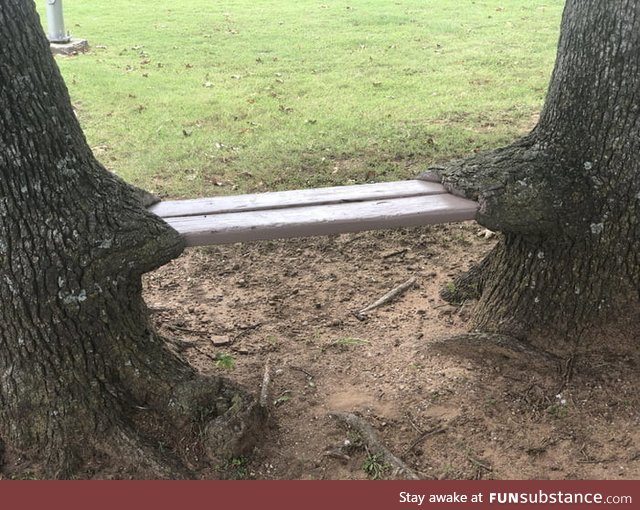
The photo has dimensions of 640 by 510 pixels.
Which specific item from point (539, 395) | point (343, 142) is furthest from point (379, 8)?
point (539, 395)

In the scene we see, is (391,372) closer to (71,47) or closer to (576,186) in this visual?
(576,186)

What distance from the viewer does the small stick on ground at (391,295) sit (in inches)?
152

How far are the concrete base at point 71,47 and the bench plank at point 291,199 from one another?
651 cm

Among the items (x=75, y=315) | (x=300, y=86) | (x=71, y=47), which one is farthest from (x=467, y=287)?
(x=71, y=47)

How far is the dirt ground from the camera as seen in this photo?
279cm

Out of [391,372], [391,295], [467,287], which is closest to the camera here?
[391,372]

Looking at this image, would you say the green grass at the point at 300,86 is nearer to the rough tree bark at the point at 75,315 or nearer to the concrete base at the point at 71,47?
the concrete base at the point at 71,47

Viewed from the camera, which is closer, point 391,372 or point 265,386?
point 265,386

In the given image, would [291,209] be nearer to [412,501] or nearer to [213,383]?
[213,383]

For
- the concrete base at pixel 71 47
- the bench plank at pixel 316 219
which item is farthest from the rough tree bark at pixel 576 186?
the concrete base at pixel 71 47

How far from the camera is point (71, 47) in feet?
29.4

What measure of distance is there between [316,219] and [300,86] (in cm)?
481

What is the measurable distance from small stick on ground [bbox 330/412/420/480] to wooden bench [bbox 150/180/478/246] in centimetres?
82

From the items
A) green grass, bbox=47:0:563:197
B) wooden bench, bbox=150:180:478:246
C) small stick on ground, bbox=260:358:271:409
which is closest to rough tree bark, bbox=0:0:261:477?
small stick on ground, bbox=260:358:271:409
